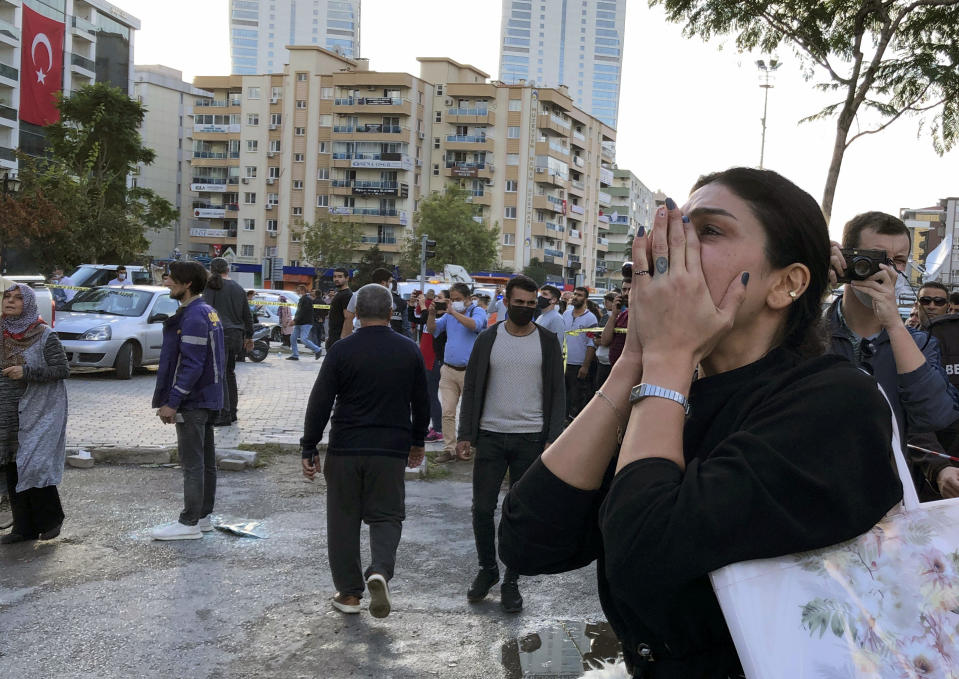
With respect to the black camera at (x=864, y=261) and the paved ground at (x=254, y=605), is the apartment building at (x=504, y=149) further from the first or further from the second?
the black camera at (x=864, y=261)

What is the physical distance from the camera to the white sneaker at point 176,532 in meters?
7.45


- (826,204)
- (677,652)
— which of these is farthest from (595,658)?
(826,204)

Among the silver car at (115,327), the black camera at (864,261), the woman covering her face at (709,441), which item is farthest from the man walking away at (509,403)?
the silver car at (115,327)

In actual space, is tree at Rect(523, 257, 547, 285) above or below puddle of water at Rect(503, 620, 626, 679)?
above

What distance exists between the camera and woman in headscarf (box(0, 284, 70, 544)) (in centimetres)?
726

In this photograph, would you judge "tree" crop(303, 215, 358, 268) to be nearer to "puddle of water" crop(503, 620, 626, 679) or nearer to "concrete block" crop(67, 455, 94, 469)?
"concrete block" crop(67, 455, 94, 469)

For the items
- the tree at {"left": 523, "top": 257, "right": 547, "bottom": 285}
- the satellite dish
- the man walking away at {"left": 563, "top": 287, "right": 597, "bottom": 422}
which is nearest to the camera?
the man walking away at {"left": 563, "top": 287, "right": 597, "bottom": 422}

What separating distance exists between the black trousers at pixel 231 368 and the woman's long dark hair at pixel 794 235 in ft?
36.9

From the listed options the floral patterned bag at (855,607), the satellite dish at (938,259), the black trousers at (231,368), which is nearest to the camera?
the floral patterned bag at (855,607)

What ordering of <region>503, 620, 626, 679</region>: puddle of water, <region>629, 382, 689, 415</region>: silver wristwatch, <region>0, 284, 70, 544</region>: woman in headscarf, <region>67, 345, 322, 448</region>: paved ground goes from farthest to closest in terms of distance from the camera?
1. <region>67, 345, 322, 448</region>: paved ground
2. <region>0, 284, 70, 544</region>: woman in headscarf
3. <region>503, 620, 626, 679</region>: puddle of water
4. <region>629, 382, 689, 415</region>: silver wristwatch

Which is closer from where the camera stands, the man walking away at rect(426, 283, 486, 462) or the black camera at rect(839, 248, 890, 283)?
the black camera at rect(839, 248, 890, 283)

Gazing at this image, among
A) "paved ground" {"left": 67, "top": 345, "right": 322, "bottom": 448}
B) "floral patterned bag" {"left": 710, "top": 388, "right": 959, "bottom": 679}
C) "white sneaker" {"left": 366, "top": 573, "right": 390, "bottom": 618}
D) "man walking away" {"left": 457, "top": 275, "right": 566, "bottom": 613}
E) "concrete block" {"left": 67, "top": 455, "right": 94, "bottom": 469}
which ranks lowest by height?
"paved ground" {"left": 67, "top": 345, "right": 322, "bottom": 448}

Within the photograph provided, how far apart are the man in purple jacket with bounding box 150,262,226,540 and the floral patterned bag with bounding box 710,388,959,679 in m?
6.54

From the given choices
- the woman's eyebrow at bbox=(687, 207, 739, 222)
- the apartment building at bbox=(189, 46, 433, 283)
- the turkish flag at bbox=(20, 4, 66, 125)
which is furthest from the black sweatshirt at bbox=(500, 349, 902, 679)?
the apartment building at bbox=(189, 46, 433, 283)
